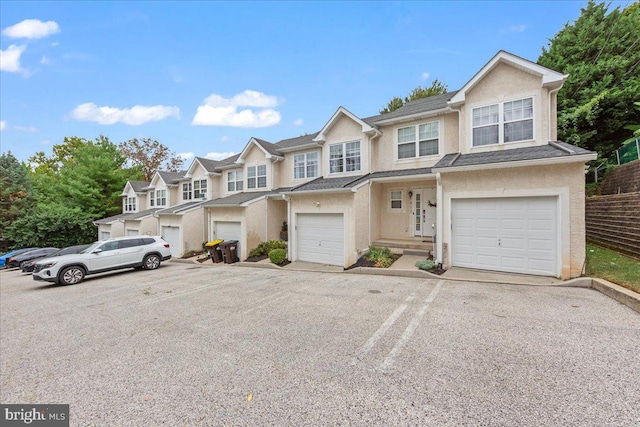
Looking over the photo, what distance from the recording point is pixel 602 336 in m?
4.29

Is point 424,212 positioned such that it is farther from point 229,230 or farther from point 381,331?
point 229,230

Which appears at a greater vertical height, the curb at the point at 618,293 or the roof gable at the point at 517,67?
the roof gable at the point at 517,67

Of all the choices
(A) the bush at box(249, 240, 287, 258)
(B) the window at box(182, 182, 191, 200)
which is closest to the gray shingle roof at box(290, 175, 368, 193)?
(A) the bush at box(249, 240, 287, 258)

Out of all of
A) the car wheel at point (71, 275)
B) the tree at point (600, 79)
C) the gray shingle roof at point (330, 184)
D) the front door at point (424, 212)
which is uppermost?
the tree at point (600, 79)

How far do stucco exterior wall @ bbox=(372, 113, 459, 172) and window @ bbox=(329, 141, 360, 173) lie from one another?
3.11 ft

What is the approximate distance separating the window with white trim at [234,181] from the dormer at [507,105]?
562 inches

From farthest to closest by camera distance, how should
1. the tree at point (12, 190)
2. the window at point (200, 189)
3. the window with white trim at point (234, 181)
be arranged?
1. the tree at point (12, 190)
2. the window at point (200, 189)
3. the window with white trim at point (234, 181)

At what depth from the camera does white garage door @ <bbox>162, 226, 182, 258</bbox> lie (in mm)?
17984

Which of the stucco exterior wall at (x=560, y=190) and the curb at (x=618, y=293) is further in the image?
the stucco exterior wall at (x=560, y=190)

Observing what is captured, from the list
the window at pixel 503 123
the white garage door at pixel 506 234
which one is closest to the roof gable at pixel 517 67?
the window at pixel 503 123

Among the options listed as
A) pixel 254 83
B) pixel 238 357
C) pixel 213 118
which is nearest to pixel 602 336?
pixel 238 357

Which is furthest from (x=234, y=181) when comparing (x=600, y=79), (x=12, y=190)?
(x=12, y=190)

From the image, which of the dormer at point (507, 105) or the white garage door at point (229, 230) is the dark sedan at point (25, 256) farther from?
the dormer at point (507, 105)

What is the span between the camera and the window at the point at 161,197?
2392cm
